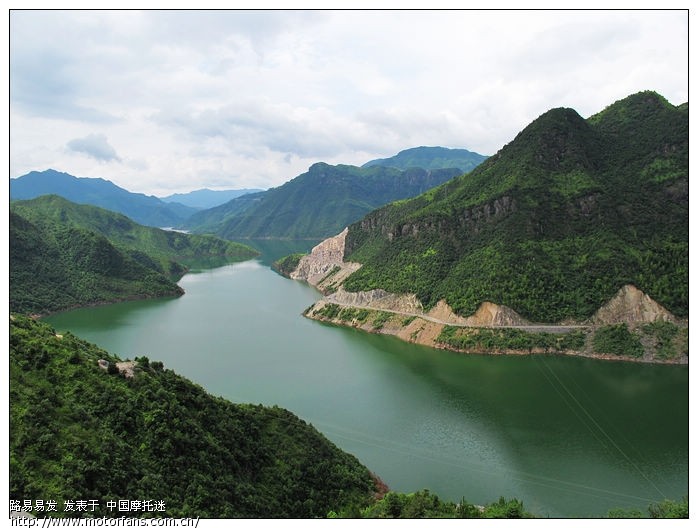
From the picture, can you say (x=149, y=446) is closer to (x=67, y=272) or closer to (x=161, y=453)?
(x=161, y=453)

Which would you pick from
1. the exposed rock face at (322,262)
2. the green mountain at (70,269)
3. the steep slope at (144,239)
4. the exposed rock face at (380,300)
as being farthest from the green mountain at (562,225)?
the steep slope at (144,239)

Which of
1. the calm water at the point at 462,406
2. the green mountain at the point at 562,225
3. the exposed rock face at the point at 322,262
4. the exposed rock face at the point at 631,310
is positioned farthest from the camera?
the exposed rock face at the point at 322,262

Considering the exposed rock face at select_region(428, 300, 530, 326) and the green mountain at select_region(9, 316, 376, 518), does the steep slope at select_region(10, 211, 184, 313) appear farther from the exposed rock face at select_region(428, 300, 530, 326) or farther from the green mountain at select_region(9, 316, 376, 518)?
the green mountain at select_region(9, 316, 376, 518)

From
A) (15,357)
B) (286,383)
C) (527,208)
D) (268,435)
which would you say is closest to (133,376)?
(15,357)

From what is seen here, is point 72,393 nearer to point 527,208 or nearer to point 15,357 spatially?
point 15,357

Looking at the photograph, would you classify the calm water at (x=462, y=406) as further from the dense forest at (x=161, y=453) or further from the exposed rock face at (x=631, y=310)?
the exposed rock face at (x=631, y=310)

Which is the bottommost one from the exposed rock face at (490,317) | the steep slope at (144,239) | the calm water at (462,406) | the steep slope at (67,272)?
the calm water at (462,406)

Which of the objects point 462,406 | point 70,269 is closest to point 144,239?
point 70,269
